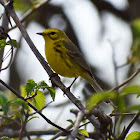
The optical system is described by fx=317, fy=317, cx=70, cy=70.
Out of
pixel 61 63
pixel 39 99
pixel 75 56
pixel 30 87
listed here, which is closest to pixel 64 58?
pixel 61 63

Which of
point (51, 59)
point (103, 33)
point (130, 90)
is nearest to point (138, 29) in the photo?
point (130, 90)

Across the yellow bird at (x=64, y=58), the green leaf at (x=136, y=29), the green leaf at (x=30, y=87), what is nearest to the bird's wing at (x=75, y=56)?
the yellow bird at (x=64, y=58)

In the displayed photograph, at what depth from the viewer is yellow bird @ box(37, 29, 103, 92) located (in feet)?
12.8

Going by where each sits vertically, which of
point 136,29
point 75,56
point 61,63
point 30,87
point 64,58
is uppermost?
point 75,56

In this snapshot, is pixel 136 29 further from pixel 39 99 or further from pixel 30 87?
pixel 39 99

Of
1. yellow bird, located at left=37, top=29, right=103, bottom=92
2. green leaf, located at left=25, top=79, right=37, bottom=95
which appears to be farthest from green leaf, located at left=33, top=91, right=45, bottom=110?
yellow bird, located at left=37, top=29, right=103, bottom=92

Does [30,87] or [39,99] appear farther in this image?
[39,99]

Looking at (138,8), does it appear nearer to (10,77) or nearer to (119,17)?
(119,17)

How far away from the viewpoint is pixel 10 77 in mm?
5961

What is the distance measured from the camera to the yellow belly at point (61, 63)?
12.7 feet

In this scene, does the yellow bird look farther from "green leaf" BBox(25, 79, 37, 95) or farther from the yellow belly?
"green leaf" BBox(25, 79, 37, 95)

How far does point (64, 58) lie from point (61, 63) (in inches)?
4.9

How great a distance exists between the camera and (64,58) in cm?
401

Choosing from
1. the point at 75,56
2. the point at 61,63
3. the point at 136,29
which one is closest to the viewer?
the point at 136,29
